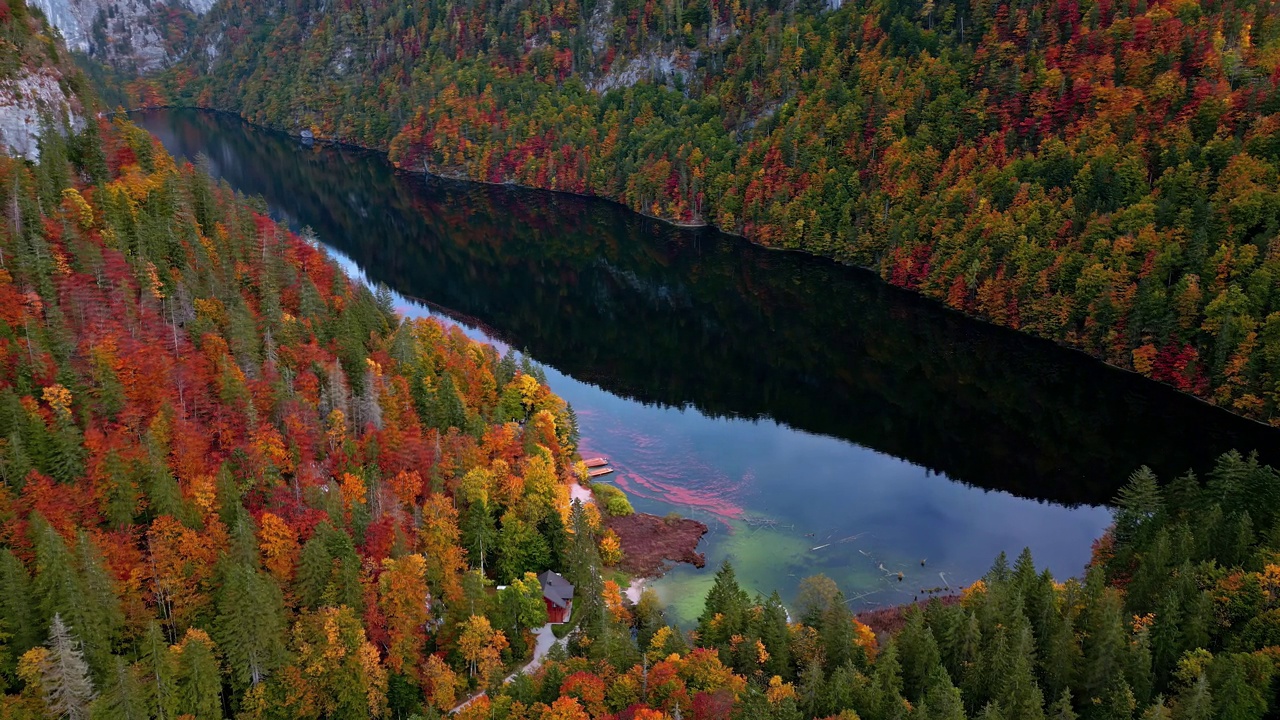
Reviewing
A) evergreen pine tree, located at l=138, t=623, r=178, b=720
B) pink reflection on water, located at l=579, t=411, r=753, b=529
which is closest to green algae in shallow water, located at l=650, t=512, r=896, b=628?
pink reflection on water, located at l=579, t=411, r=753, b=529

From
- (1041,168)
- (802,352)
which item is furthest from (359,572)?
(1041,168)

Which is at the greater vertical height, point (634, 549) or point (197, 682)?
point (197, 682)

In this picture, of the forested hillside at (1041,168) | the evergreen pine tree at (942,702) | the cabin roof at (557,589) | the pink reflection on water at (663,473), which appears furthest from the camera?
the forested hillside at (1041,168)

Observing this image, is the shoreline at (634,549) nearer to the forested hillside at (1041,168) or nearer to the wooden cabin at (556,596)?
the wooden cabin at (556,596)

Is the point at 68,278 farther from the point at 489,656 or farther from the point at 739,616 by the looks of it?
the point at 739,616

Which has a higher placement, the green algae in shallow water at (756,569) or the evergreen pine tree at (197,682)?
the evergreen pine tree at (197,682)

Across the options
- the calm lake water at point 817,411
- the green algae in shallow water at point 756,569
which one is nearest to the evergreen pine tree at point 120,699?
the green algae in shallow water at point 756,569

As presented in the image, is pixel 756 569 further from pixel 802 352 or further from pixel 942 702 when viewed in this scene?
pixel 802 352
